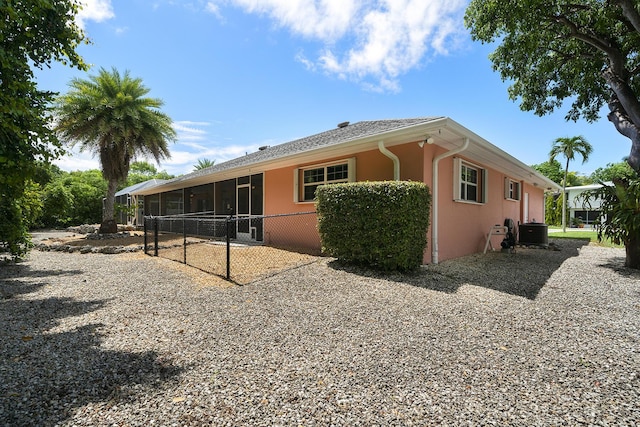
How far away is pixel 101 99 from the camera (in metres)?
12.6

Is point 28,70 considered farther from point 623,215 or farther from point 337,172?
point 623,215

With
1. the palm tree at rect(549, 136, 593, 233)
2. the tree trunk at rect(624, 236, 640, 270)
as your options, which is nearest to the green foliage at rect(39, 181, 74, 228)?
the tree trunk at rect(624, 236, 640, 270)

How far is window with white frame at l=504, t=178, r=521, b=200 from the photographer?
436 inches

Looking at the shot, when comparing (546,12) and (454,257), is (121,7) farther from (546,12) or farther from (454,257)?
(546,12)

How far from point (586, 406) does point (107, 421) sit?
3055mm

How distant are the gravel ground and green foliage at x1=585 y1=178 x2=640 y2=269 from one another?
7.67ft

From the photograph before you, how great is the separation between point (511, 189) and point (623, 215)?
543 cm

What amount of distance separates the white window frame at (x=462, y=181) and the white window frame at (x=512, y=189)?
2576mm

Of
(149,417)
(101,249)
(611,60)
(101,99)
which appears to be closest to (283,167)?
(101,249)

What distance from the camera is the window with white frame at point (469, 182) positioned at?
748 centimetres

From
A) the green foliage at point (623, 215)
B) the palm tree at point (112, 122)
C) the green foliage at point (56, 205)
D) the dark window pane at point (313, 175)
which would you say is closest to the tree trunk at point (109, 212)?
the palm tree at point (112, 122)

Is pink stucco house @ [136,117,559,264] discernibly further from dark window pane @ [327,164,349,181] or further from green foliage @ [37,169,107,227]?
green foliage @ [37,169,107,227]

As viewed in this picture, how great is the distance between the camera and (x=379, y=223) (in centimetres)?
540

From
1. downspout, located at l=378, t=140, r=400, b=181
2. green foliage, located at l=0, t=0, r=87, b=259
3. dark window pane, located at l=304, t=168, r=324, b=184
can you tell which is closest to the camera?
green foliage, located at l=0, t=0, r=87, b=259
